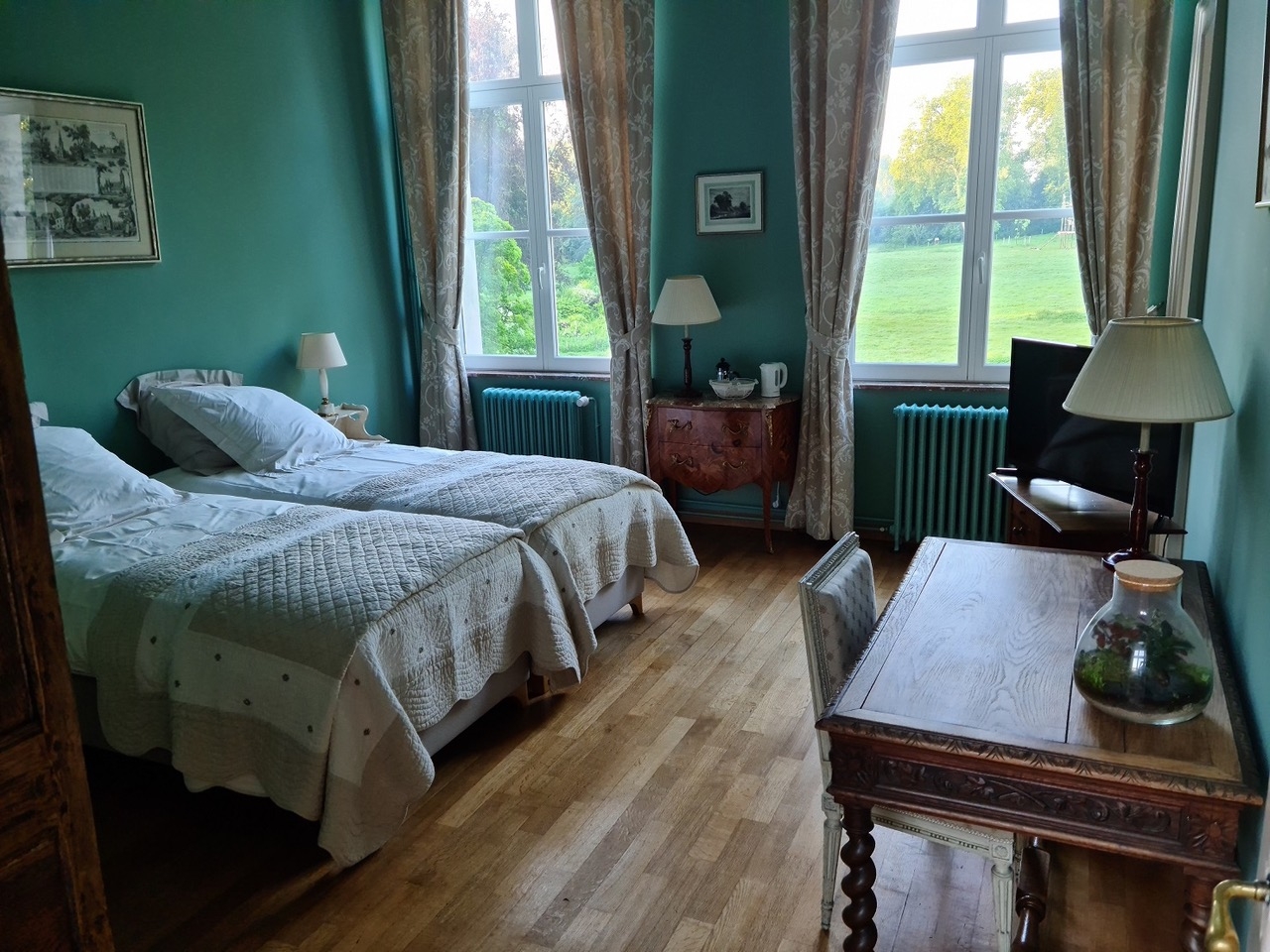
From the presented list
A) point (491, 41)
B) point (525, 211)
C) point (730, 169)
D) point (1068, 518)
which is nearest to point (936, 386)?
point (730, 169)

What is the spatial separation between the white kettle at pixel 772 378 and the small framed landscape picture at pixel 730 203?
28.4 inches

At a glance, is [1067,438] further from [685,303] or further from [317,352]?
[317,352]

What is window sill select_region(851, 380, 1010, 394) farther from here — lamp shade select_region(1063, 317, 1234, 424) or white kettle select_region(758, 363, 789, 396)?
lamp shade select_region(1063, 317, 1234, 424)

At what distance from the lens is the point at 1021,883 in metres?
2.12

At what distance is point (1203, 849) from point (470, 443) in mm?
4736

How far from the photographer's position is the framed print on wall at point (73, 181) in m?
3.53

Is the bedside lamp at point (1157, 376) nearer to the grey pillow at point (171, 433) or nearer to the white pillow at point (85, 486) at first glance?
the white pillow at point (85, 486)

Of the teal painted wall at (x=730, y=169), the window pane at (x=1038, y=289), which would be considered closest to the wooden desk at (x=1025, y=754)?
the window pane at (x=1038, y=289)

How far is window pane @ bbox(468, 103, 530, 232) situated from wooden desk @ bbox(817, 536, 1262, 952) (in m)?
4.20

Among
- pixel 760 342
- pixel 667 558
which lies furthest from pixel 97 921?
pixel 760 342

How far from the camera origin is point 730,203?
191 inches

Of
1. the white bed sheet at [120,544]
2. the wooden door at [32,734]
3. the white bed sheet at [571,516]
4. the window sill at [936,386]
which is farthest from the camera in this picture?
the window sill at [936,386]

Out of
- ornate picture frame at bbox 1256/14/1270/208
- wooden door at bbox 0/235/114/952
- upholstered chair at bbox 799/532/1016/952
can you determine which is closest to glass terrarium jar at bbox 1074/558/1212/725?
upholstered chair at bbox 799/532/1016/952

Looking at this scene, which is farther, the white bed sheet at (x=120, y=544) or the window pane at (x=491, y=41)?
the window pane at (x=491, y=41)
